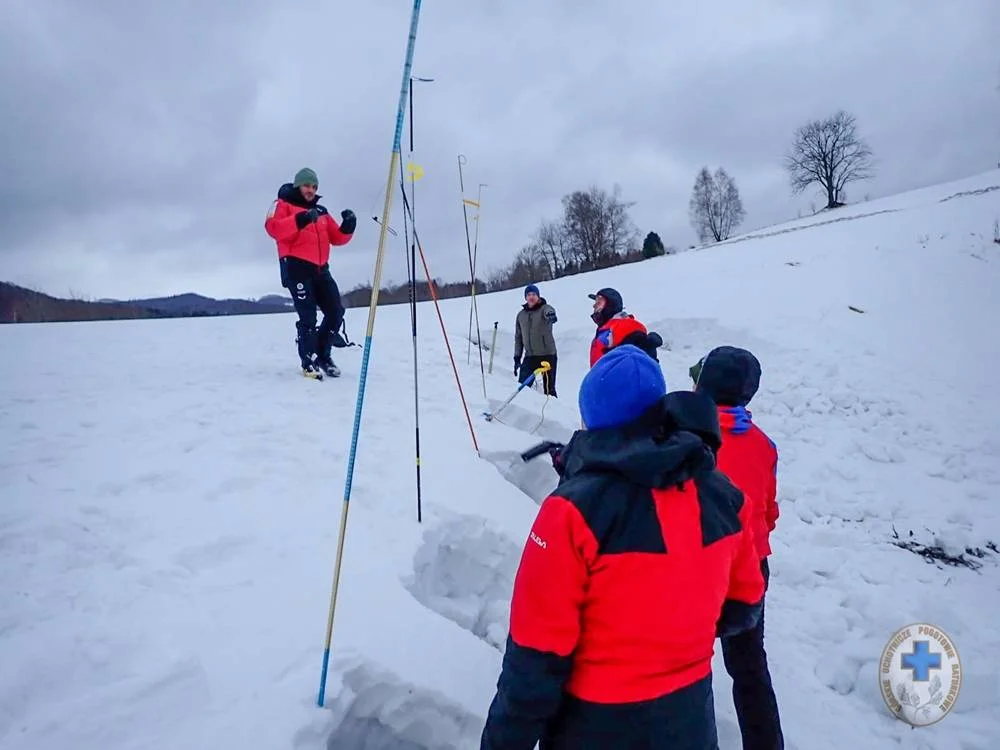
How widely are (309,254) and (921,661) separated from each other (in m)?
6.63

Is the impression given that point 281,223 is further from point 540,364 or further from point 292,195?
point 540,364

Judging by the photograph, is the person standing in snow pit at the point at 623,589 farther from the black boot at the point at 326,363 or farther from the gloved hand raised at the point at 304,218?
the black boot at the point at 326,363

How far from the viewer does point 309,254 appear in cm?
605

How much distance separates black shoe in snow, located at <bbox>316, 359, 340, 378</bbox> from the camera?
6672 millimetres

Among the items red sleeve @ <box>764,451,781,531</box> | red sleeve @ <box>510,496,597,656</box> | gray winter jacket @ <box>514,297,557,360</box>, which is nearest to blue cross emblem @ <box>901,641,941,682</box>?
red sleeve @ <box>764,451,781,531</box>

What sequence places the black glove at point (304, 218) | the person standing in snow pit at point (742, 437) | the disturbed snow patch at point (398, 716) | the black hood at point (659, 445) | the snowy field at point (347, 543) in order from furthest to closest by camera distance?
the black glove at point (304, 218), the person standing in snow pit at point (742, 437), the disturbed snow patch at point (398, 716), the snowy field at point (347, 543), the black hood at point (659, 445)

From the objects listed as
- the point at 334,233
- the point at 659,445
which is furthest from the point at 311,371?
the point at 659,445

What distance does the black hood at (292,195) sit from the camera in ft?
19.2

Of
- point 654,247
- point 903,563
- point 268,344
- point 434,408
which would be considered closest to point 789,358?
point 903,563

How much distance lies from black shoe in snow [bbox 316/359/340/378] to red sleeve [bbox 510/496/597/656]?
559 centimetres

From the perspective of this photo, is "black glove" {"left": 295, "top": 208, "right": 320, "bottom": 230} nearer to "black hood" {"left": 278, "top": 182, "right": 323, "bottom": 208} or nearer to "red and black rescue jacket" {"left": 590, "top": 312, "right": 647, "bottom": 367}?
"black hood" {"left": 278, "top": 182, "right": 323, "bottom": 208}

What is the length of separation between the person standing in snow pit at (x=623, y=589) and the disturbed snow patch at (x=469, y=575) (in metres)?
1.73

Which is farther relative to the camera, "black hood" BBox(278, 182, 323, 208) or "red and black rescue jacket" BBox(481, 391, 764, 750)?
"black hood" BBox(278, 182, 323, 208)

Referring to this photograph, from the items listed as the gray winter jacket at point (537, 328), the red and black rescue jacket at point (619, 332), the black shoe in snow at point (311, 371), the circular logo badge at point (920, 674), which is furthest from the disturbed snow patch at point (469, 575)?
the gray winter jacket at point (537, 328)
